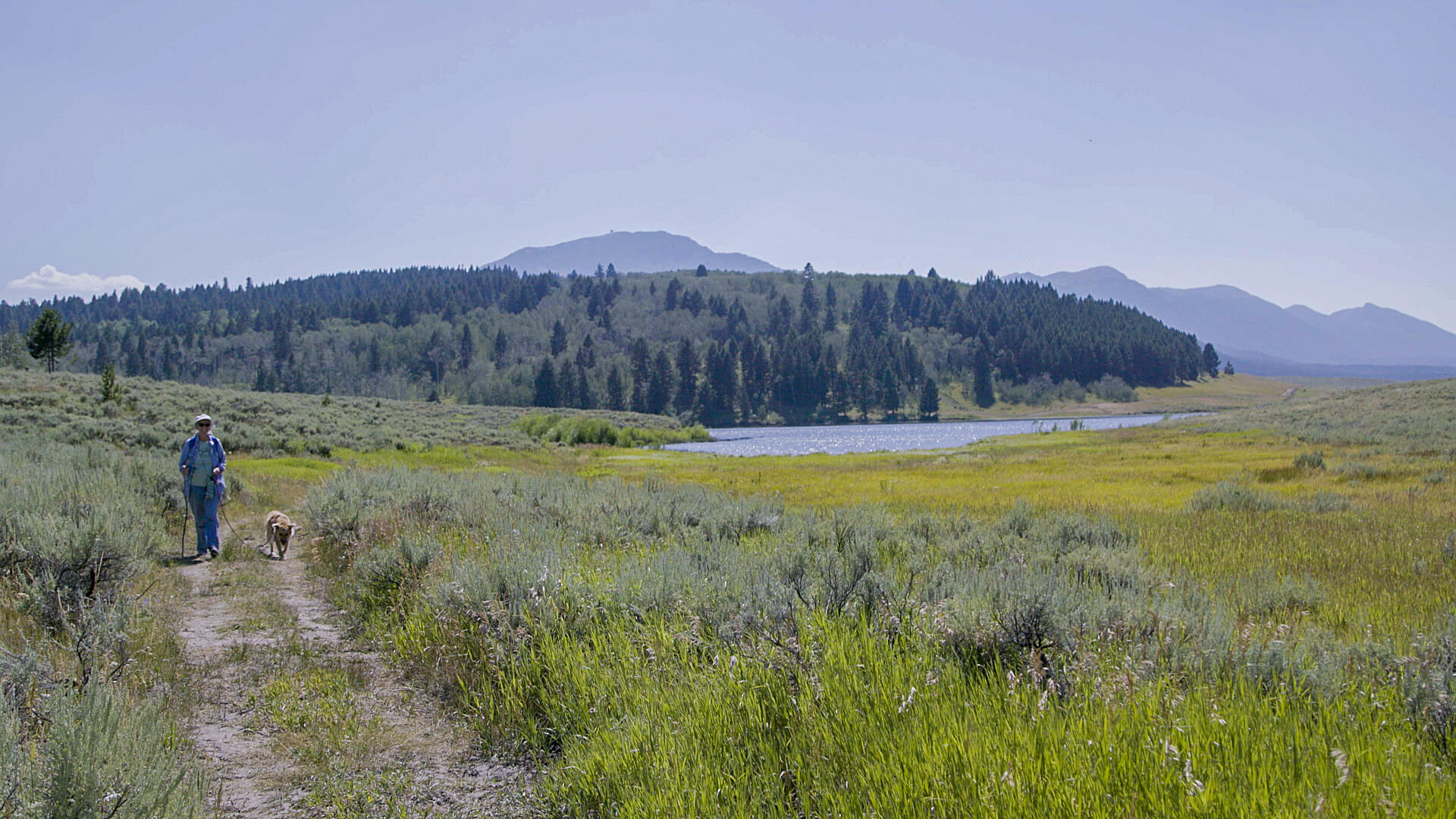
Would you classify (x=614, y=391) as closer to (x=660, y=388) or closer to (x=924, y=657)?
(x=660, y=388)

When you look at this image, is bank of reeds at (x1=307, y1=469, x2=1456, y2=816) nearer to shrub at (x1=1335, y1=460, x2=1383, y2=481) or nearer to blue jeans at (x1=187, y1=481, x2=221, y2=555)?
blue jeans at (x1=187, y1=481, x2=221, y2=555)

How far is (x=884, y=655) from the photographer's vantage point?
14.1 ft

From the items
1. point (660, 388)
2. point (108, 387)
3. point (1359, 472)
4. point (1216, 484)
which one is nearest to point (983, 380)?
point (660, 388)

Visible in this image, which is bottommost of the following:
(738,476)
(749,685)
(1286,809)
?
(738,476)

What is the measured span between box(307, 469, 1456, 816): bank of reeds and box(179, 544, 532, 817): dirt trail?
311 millimetres

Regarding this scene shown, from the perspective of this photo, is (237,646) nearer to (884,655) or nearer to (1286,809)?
(884,655)

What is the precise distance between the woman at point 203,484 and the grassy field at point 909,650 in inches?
61.9

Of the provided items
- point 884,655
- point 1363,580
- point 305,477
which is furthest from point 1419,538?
point 305,477

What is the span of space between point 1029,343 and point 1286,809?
7378 inches

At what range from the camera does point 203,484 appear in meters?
11.7

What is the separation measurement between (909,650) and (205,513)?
12.0 m

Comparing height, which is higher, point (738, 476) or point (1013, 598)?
point (1013, 598)

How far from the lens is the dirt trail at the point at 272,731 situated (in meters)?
4.31

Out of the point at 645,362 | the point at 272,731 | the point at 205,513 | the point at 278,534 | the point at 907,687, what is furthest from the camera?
the point at 645,362
